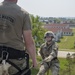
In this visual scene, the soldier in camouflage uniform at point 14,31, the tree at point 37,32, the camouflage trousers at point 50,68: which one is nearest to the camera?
the soldier in camouflage uniform at point 14,31

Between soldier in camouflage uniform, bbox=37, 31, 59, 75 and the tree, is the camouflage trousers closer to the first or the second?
soldier in camouflage uniform, bbox=37, 31, 59, 75

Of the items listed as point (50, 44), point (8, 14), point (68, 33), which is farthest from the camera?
point (68, 33)

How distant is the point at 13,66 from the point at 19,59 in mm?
113

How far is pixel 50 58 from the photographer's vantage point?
7238 millimetres

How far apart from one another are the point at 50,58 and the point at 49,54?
6.9 inches

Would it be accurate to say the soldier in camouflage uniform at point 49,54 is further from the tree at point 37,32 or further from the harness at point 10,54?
the tree at point 37,32

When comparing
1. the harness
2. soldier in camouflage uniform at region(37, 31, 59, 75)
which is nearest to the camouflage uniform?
soldier in camouflage uniform at region(37, 31, 59, 75)

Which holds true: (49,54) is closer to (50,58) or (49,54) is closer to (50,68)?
(50,58)

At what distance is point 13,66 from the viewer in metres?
4.04

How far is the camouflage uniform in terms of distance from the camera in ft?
23.8

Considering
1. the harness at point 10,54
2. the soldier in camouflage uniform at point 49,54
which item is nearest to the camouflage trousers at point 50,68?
the soldier in camouflage uniform at point 49,54

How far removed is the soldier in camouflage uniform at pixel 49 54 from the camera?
7217 millimetres

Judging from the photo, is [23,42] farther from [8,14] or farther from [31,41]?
[8,14]

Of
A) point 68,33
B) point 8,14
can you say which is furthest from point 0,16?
point 68,33
